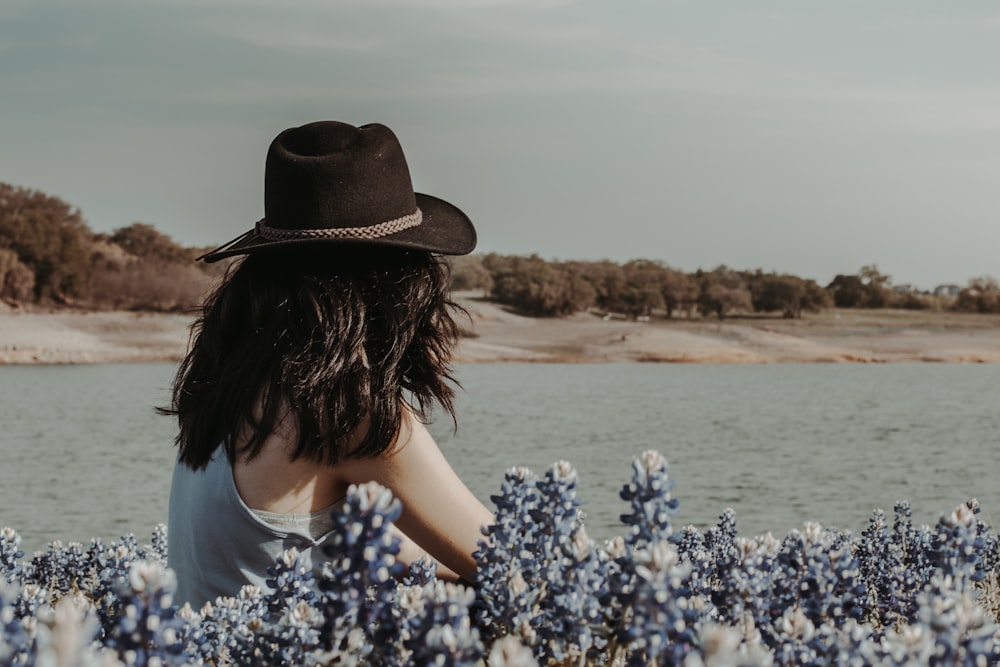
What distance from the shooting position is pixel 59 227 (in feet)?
122

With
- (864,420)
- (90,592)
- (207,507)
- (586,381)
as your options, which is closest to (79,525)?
(90,592)

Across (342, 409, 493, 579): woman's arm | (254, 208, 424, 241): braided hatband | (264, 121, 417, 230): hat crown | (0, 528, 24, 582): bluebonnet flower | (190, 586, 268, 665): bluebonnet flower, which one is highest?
(264, 121, 417, 230): hat crown

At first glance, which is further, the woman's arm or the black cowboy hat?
the black cowboy hat

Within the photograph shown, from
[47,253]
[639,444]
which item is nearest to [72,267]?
[47,253]

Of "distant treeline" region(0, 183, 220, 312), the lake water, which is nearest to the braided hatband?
the lake water

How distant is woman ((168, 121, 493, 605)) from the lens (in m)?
2.92

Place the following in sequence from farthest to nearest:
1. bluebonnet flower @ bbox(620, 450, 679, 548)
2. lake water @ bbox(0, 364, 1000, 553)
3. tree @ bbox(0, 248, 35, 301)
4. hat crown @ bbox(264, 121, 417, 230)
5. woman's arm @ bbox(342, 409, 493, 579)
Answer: tree @ bbox(0, 248, 35, 301) < lake water @ bbox(0, 364, 1000, 553) < hat crown @ bbox(264, 121, 417, 230) < woman's arm @ bbox(342, 409, 493, 579) < bluebonnet flower @ bbox(620, 450, 679, 548)

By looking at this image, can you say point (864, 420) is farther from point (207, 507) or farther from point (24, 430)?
point (207, 507)

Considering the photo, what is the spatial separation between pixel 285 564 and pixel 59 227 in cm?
3795

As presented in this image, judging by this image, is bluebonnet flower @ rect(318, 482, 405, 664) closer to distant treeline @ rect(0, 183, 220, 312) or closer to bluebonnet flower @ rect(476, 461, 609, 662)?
bluebonnet flower @ rect(476, 461, 609, 662)

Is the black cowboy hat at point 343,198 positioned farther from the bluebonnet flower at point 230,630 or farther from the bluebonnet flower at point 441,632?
the bluebonnet flower at point 441,632

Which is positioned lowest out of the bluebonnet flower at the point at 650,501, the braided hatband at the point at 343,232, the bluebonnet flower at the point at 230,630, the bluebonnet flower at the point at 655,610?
the bluebonnet flower at the point at 230,630

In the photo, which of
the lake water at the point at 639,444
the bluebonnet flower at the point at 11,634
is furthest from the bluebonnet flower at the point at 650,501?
the lake water at the point at 639,444

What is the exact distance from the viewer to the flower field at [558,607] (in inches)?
57.6
